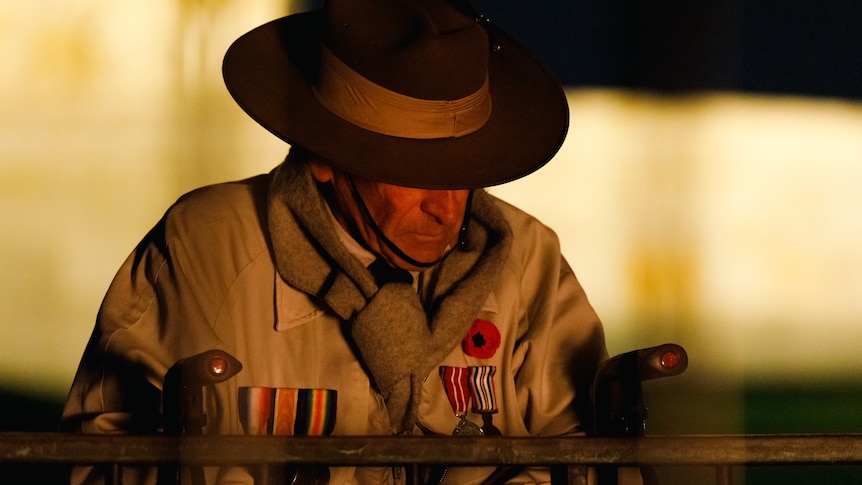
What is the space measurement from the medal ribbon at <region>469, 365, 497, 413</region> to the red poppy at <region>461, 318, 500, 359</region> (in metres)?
0.02

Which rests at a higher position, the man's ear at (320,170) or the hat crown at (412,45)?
the hat crown at (412,45)

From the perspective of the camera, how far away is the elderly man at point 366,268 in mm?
1553

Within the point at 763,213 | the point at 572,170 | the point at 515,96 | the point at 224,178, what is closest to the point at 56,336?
the point at 224,178

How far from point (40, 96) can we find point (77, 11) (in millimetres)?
248

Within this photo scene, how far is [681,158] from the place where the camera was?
41.4 inches

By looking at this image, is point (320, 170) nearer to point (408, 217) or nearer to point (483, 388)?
point (408, 217)

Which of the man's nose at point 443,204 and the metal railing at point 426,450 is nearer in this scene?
the metal railing at point 426,450

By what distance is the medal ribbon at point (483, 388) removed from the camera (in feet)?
5.38

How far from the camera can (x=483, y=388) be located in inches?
65.1

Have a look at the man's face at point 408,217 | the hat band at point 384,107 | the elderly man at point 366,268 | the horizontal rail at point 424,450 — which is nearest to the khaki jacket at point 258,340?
the elderly man at point 366,268

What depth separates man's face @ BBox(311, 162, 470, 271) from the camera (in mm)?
1608

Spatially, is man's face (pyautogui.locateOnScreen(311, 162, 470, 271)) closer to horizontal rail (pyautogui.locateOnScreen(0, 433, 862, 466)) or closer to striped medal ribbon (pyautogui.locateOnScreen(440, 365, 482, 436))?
striped medal ribbon (pyautogui.locateOnScreen(440, 365, 482, 436))

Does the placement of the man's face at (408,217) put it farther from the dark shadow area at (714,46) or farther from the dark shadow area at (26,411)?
the dark shadow area at (26,411)

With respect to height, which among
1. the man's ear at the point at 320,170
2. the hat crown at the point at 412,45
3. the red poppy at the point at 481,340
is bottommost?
the red poppy at the point at 481,340
